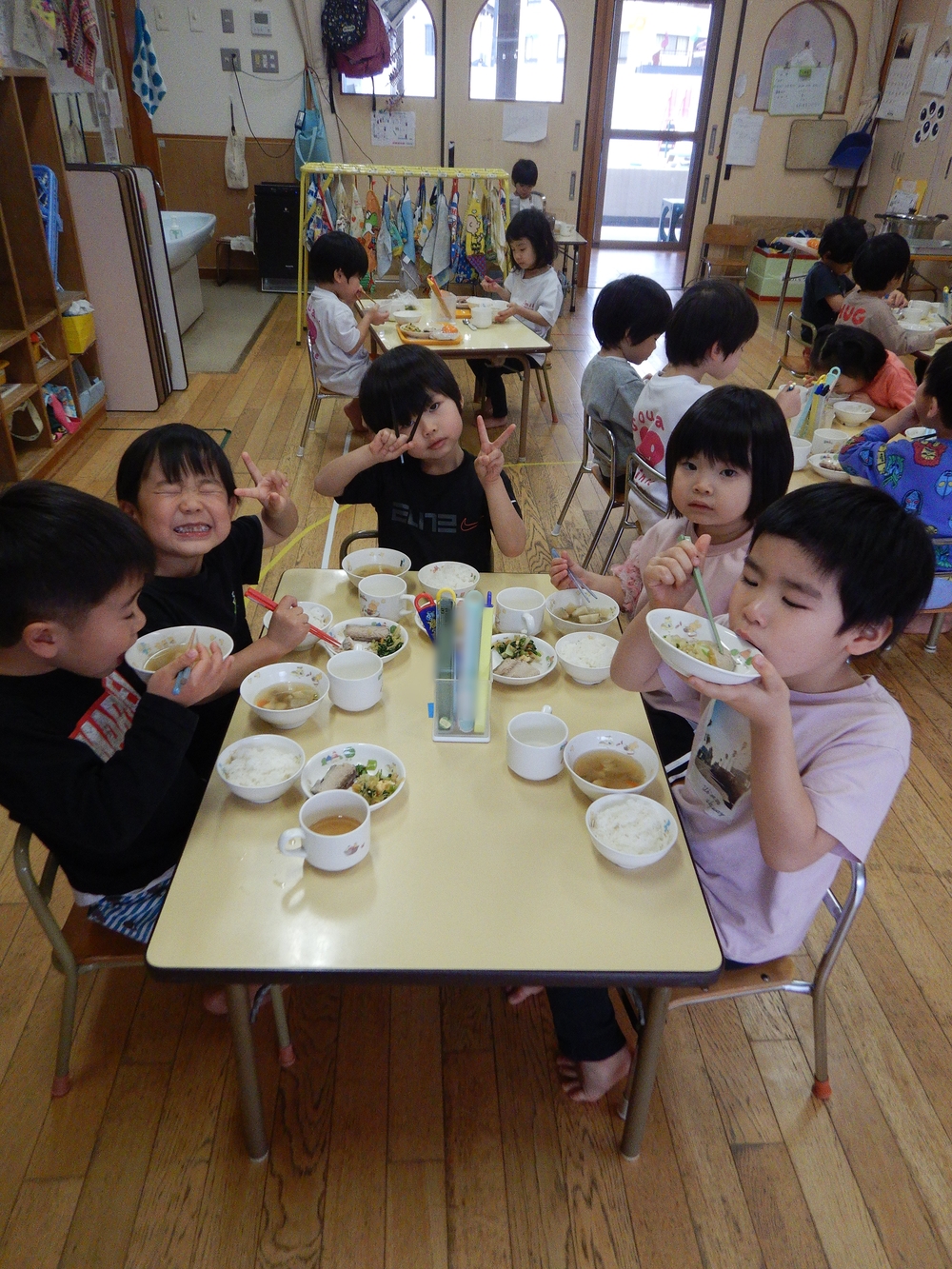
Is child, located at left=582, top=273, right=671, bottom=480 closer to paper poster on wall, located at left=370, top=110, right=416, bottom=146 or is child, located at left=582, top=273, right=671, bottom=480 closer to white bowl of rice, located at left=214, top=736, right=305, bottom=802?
white bowl of rice, located at left=214, top=736, right=305, bottom=802

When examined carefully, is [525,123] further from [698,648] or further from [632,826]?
[632,826]

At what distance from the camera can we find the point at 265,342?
636 centimetres

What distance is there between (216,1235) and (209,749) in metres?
0.85

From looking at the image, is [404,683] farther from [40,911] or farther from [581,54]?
[581,54]

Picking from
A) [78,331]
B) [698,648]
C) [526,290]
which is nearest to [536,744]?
[698,648]

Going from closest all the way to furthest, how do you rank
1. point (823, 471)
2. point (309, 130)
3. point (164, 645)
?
1. point (164, 645)
2. point (823, 471)
3. point (309, 130)

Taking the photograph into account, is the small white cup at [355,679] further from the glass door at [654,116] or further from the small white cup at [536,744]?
the glass door at [654,116]

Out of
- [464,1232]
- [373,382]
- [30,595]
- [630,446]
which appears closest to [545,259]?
[630,446]

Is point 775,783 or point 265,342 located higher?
point 775,783

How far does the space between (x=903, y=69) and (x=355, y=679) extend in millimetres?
9011

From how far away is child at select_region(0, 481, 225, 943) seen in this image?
1123mm

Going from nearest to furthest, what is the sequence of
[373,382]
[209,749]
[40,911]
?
[40,911] → [209,749] → [373,382]

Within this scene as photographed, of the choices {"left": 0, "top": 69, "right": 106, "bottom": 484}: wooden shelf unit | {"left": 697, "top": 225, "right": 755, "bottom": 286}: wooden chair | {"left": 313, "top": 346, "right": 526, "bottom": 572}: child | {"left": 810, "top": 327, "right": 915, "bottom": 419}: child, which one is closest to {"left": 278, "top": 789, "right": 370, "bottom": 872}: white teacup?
{"left": 313, "top": 346, "right": 526, "bottom": 572}: child

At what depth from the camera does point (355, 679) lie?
4.83 feet
